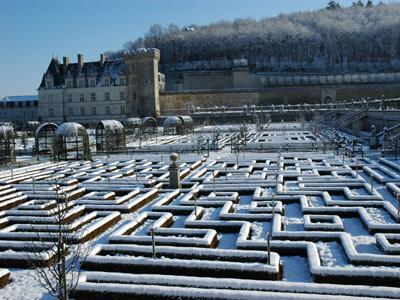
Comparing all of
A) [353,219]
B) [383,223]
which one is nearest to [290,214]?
[353,219]

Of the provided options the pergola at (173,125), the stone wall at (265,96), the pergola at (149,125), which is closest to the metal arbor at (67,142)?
the pergola at (149,125)

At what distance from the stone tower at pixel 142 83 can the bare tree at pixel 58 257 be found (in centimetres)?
5407

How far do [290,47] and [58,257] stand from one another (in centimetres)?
11307

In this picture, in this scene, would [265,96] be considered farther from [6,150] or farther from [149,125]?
[6,150]

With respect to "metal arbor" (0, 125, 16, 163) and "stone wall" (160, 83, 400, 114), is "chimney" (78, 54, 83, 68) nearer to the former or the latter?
"stone wall" (160, 83, 400, 114)

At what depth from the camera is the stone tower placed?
66.3m

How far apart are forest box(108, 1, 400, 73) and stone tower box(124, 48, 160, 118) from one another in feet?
121

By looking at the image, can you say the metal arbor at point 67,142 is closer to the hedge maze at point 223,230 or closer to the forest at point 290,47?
the hedge maze at point 223,230

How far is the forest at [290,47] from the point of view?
10525cm

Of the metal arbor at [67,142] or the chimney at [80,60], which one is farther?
the chimney at [80,60]

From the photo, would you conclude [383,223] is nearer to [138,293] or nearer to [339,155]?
[138,293]

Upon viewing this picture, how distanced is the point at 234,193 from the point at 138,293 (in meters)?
8.29

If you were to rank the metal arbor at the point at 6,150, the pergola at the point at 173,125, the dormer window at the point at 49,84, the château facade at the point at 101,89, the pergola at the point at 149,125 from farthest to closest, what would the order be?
the dormer window at the point at 49,84
the château facade at the point at 101,89
the pergola at the point at 173,125
the pergola at the point at 149,125
the metal arbor at the point at 6,150

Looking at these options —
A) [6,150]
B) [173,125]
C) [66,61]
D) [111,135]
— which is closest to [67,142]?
[6,150]
